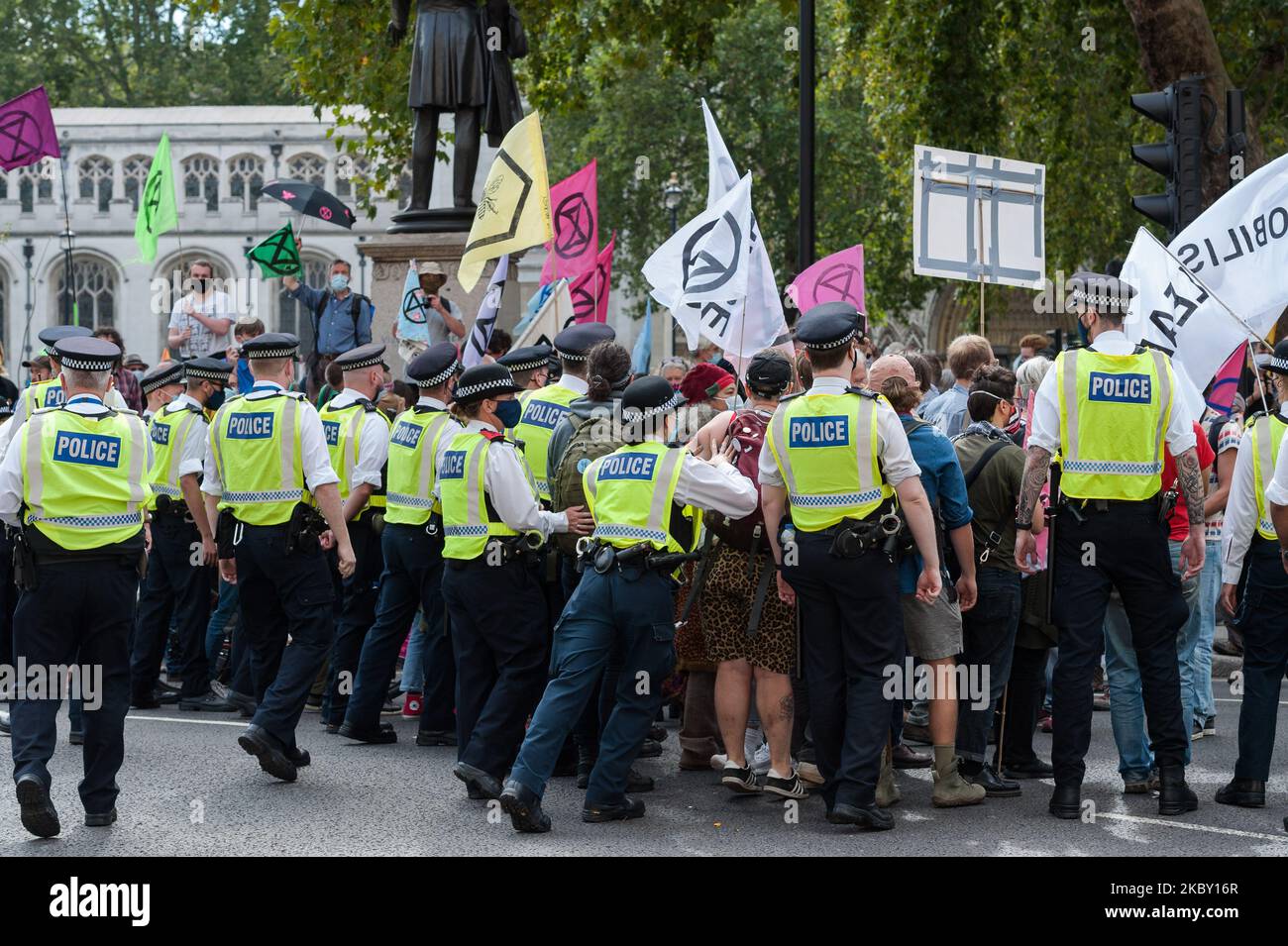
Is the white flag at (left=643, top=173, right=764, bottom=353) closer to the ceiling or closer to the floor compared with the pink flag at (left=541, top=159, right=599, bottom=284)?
closer to the floor

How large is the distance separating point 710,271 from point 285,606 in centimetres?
287

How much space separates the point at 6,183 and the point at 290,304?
38.1 feet

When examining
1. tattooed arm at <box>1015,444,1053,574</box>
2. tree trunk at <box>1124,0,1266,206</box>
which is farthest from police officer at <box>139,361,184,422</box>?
tree trunk at <box>1124,0,1266,206</box>

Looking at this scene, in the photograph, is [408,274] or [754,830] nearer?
[754,830]

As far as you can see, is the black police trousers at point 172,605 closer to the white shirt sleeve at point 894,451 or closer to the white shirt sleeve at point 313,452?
the white shirt sleeve at point 313,452

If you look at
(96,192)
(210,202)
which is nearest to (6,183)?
(96,192)

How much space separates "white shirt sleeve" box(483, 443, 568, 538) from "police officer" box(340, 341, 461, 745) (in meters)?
1.00

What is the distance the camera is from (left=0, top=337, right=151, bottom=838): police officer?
666 cm

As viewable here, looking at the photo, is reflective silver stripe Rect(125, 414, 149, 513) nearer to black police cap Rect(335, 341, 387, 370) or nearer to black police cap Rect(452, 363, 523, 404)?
black police cap Rect(452, 363, 523, 404)

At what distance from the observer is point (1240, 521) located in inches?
284

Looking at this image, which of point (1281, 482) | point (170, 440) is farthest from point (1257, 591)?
point (170, 440)

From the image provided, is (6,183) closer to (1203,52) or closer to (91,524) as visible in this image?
(1203,52)

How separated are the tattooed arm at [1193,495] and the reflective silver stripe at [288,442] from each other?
12.6 feet

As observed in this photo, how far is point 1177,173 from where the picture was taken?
9.76 metres
